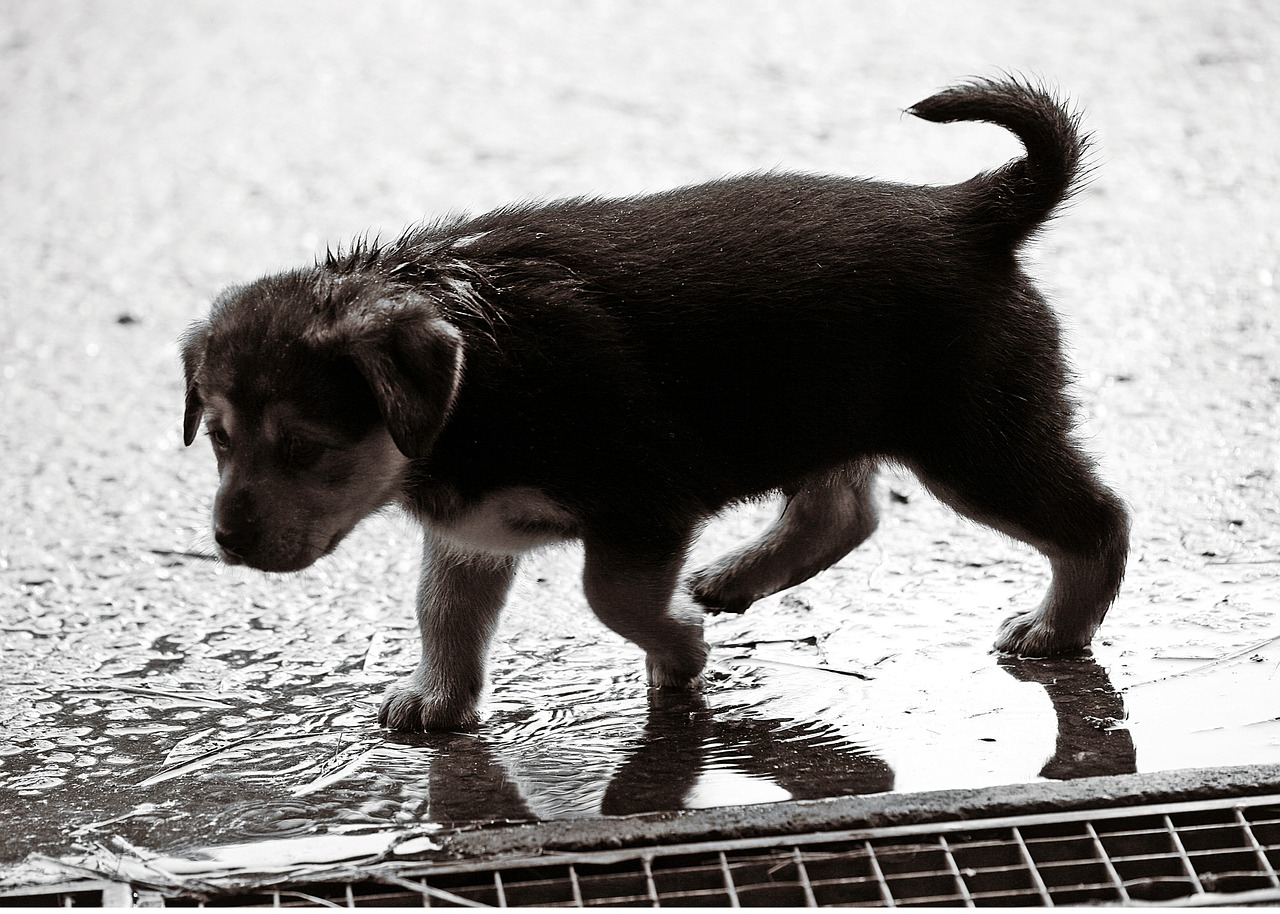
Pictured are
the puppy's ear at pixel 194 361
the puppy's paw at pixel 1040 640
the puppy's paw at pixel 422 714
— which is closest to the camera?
the puppy's ear at pixel 194 361

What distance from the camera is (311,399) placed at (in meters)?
3.73

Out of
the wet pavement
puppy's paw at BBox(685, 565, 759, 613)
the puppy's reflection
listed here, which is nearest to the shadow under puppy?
the puppy's reflection

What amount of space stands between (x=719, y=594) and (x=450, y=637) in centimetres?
86

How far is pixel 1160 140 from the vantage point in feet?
26.0

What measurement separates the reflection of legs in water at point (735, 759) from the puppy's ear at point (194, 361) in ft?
4.34

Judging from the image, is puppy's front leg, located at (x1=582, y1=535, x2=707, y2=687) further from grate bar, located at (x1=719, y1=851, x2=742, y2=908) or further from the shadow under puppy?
grate bar, located at (x1=719, y1=851, x2=742, y2=908)

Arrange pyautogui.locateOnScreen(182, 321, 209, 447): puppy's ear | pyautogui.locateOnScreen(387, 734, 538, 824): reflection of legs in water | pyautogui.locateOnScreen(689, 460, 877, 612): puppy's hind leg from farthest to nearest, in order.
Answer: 1. pyautogui.locateOnScreen(689, 460, 877, 612): puppy's hind leg
2. pyautogui.locateOnScreen(182, 321, 209, 447): puppy's ear
3. pyautogui.locateOnScreen(387, 734, 538, 824): reflection of legs in water

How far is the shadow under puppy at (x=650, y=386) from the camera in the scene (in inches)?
149

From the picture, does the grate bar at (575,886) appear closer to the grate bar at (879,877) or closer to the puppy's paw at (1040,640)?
the grate bar at (879,877)

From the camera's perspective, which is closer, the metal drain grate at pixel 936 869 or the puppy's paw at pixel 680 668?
the metal drain grate at pixel 936 869

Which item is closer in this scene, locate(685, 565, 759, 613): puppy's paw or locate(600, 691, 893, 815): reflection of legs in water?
locate(600, 691, 893, 815): reflection of legs in water

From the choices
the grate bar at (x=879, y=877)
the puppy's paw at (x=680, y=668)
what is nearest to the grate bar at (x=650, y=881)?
the grate bar at (x=879, y=877)

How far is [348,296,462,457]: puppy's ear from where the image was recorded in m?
3.67

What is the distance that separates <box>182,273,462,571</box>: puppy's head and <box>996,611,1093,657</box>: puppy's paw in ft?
5.34
